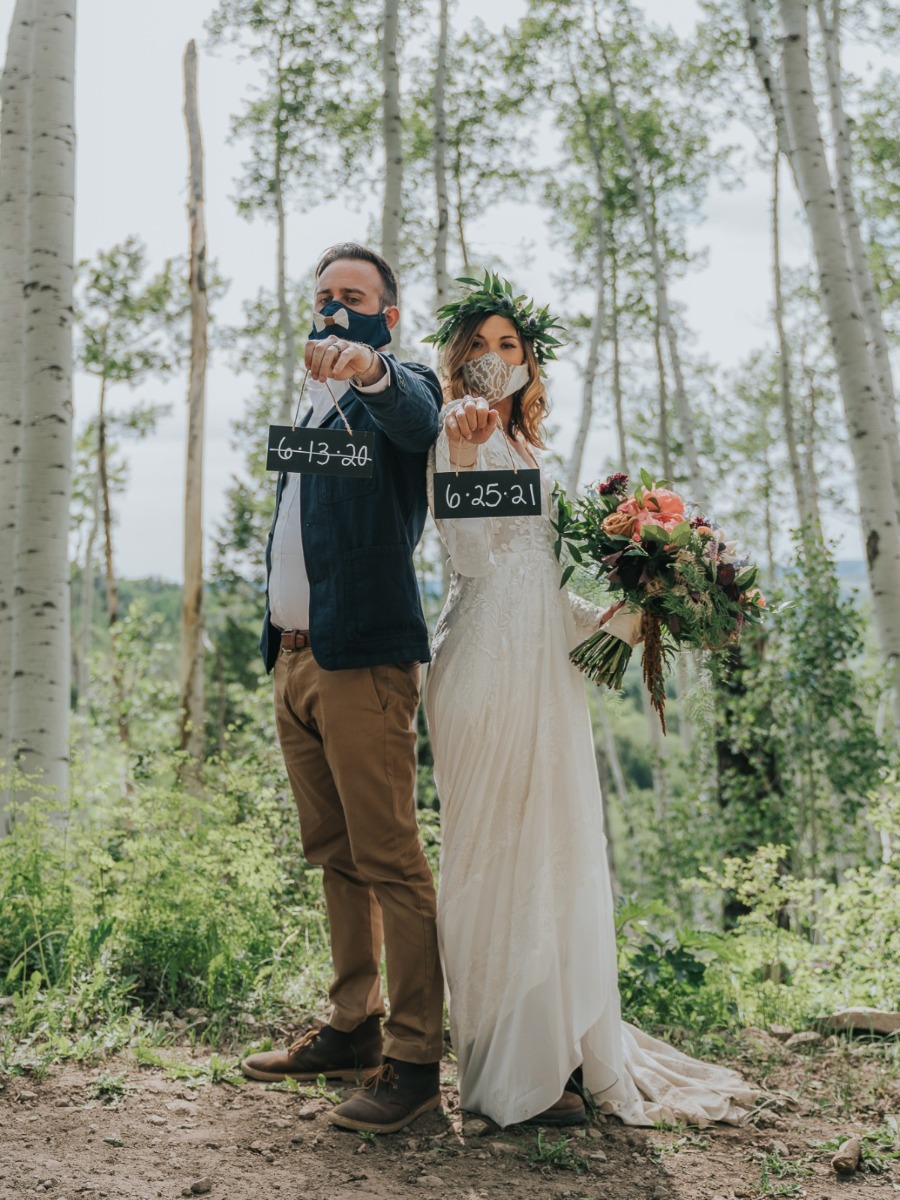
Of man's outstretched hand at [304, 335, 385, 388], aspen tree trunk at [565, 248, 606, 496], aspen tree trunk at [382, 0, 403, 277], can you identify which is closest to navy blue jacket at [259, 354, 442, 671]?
man's outstretched hand at [304, 335, 385, 388]

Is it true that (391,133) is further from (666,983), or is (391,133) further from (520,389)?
(666,983)

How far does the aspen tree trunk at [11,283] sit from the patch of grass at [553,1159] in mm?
3905

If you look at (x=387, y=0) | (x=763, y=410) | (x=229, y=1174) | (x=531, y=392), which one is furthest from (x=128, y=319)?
(x=229, y=1174)

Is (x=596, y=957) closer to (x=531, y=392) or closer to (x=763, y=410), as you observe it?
(x=531, y=392)

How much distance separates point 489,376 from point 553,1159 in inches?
84.6

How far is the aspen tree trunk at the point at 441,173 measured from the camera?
9227 millimetres

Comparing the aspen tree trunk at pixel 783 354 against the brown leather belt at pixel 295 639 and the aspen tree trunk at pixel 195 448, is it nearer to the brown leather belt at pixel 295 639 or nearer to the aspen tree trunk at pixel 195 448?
the aspen tree trunk at pixel 195 448

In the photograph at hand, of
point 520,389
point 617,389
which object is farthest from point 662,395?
point 520,389

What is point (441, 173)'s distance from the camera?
1002cm

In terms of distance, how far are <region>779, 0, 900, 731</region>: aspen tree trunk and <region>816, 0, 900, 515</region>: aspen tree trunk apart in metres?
3.30

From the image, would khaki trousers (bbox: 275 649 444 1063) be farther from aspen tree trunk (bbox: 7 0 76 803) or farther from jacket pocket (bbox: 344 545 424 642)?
aspen tree trunk (bbox: 7 0 76 803)

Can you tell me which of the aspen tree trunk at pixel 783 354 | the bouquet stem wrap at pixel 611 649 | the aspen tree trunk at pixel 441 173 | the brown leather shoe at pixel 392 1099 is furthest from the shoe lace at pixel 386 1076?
the aspen tree trunk at pixel 783 354

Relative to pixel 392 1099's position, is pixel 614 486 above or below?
above

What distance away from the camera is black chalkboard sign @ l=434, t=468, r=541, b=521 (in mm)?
2627
